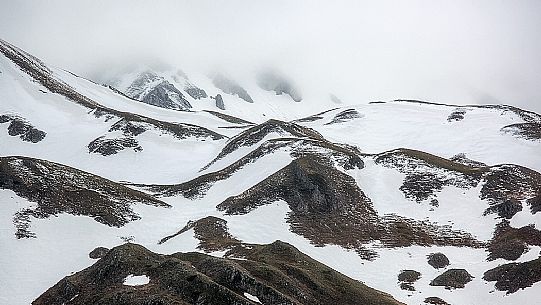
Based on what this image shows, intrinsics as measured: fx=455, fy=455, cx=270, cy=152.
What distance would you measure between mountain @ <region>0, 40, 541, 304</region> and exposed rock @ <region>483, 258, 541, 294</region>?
0.62ft

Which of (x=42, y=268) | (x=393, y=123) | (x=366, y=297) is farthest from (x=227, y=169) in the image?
(x=393, y=123)

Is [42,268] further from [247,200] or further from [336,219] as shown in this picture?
[336,219]

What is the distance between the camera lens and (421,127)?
14588cm

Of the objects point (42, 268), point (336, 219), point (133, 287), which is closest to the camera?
point (133, 287)

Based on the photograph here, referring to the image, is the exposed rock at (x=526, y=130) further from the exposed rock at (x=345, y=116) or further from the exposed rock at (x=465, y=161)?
the exposed rock at (x=345, y=116)

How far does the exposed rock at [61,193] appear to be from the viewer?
6844 centimetres

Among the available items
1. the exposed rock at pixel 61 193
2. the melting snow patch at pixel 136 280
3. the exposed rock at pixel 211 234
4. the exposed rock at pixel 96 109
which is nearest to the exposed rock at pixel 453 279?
the exposed rock at pixel 211 234

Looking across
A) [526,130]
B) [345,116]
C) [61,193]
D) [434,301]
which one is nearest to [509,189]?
[434,301]

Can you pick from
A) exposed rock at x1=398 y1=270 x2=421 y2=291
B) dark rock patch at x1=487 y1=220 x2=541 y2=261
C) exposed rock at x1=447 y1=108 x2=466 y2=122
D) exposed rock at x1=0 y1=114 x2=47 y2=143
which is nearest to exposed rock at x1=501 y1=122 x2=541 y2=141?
exposed rock at x1=447 y1=108 x2=466 y2=122

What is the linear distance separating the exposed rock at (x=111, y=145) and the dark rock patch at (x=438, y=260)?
288ft

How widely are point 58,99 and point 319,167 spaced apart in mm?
106870

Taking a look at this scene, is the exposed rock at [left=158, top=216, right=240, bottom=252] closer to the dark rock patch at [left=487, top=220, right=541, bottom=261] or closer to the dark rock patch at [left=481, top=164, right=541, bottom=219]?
the dark rock patch at [left=487, top=220, right=541, bottom=261]

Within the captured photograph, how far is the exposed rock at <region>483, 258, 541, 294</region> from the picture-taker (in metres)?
48.6

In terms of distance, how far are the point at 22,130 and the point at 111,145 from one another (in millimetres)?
24282
